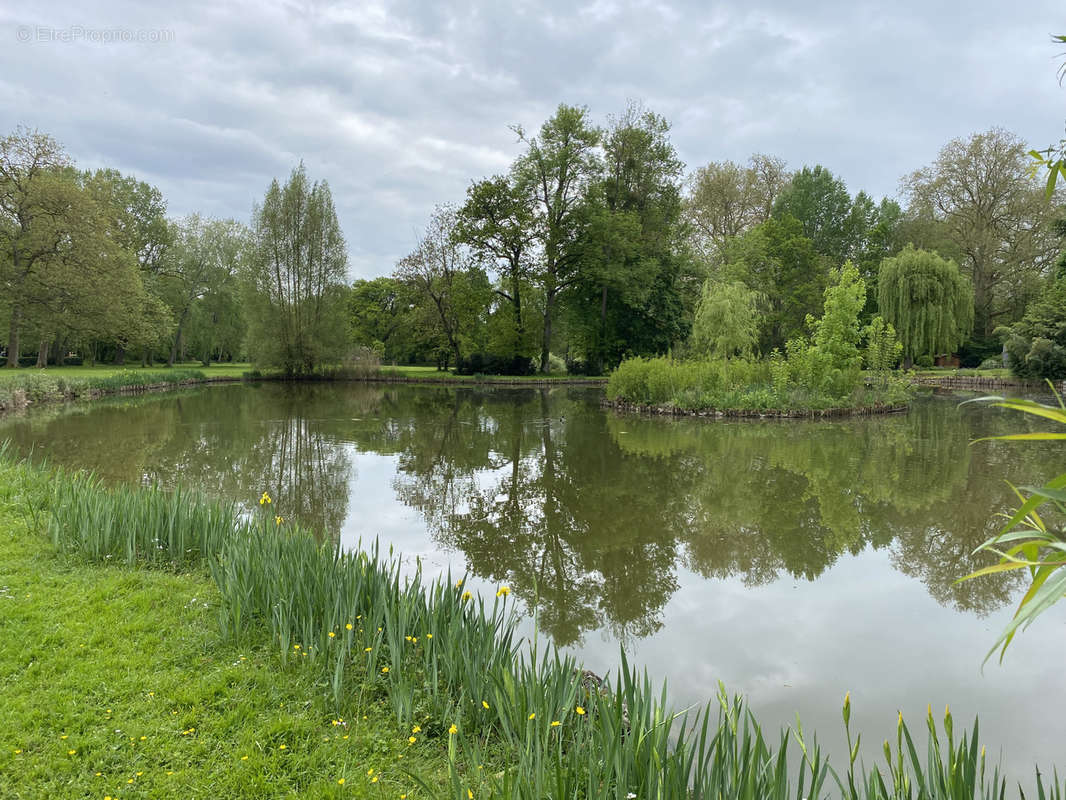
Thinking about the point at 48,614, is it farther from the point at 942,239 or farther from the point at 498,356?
the point at 942,239

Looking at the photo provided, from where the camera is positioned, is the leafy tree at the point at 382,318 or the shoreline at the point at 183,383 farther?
the leafy tree at the point at 382,318

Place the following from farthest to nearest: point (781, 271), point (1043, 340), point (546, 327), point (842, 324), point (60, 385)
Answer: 1. point (781, 271)
2. point (546, 327)
3. point (1043, 340)
4. point (60, 385)
5. point (842, 324)

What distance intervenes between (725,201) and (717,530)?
37.2 metres

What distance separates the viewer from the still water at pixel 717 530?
352cm

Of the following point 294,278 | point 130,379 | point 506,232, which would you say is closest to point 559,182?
point 506,232

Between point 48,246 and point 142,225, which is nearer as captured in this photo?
point 48,246

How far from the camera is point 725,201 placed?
129ft

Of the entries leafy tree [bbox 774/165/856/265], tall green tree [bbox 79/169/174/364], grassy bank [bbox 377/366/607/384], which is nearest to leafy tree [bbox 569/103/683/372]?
grassy bank [bbox 377/366/607/384]

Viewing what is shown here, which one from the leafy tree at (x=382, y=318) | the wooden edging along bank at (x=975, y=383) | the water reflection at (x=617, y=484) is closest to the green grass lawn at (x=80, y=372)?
the water reflection at (x=617, y=484)

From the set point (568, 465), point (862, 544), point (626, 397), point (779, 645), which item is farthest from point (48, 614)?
point (626, 397)

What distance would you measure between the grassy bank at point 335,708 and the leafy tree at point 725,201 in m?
37.8

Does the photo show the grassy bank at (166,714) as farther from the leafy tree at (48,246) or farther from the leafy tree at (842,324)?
the leafy tree at (48,246)

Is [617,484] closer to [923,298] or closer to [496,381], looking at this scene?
[496,381]

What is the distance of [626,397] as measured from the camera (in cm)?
1950
